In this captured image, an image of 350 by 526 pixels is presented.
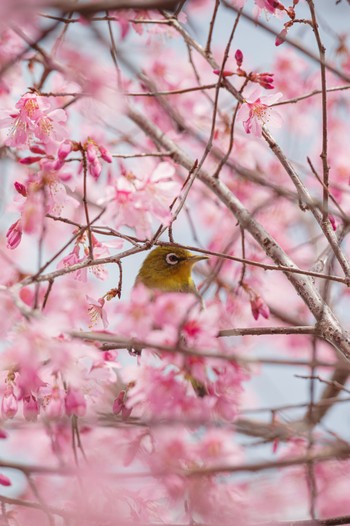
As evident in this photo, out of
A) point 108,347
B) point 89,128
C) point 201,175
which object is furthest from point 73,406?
point 89,128

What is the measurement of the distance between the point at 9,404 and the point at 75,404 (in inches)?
14.5

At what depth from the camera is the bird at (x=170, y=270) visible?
4984 millimetres

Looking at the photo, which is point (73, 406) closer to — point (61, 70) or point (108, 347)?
point (108, 347)

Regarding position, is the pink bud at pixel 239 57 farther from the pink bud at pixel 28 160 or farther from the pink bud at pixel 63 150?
the pink bud at pixel 28 160

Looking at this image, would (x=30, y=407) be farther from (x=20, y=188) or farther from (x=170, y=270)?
(x=170, y=270)

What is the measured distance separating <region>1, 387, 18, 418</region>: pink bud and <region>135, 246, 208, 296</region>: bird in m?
2.11

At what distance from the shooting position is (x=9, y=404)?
2.93 metres

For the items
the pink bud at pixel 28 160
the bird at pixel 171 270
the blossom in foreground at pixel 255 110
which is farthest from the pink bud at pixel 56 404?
the bird at pixel 171 270

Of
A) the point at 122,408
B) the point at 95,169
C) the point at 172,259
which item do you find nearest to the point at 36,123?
the point at 95,169

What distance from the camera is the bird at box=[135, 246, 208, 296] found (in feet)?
16.4

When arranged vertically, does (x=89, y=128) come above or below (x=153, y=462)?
above

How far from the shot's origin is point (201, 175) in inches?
163

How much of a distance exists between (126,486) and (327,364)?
1572 mm

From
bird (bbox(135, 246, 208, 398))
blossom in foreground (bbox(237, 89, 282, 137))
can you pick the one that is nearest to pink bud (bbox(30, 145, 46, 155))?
blossom in foreground (bbox(237, 89, 282, 137))
